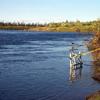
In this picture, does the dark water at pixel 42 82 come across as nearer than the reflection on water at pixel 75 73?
Yes

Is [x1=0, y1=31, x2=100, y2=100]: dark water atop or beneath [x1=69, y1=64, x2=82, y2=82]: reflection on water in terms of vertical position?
atop

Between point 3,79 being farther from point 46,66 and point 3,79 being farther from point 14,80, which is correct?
point 46,66

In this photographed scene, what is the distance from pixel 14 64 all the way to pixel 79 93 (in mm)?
20054

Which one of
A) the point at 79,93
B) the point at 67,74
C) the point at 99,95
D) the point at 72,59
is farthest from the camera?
the point at 72,59

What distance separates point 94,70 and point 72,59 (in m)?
3.87

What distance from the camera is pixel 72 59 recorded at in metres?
44.9

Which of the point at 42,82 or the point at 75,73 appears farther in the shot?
the point at 75,73

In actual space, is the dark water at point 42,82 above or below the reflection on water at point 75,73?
above

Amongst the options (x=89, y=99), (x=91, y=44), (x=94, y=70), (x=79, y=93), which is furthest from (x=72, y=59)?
(x=91, y=44)

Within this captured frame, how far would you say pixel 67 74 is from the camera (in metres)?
40.5

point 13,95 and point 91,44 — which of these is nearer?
point 13,95

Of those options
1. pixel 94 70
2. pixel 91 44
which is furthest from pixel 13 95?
pixel 91 44

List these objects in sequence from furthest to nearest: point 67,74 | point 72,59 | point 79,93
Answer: point 72,59, point 67,74, point 79,93

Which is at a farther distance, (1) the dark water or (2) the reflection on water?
(2) the reflection on water
